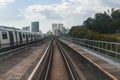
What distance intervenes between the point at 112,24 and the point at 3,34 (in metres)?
143

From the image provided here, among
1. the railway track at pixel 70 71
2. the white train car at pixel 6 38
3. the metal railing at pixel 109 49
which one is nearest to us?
the railway track at pixel 70 71

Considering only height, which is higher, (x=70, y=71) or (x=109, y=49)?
(x=109, y=49)

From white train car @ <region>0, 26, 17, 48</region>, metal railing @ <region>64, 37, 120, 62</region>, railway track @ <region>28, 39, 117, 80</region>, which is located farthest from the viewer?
white train car @ <region>0, 26, 17, 48</region>

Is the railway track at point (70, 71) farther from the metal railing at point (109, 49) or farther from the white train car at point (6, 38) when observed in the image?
the white train car at point (6, 38)

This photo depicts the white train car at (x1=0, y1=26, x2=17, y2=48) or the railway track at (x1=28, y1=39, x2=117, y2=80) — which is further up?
the white train car at (x1=0, y1=26, x2=17, y2=48)

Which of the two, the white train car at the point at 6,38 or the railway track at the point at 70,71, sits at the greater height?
the white train car at the point at 6,38

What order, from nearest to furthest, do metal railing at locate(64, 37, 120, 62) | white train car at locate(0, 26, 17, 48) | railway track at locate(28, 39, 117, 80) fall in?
railway track at locate(28, 39, 117, 80) → metal railing at locate(64, 37, 120, 62) → white train car at locate(0, 26, 17, 48)

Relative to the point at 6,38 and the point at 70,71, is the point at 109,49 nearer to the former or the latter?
the point at 70,71

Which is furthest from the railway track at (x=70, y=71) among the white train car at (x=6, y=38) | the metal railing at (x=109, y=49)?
the white train car at (x=6, y=38)

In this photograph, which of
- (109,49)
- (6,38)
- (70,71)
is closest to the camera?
(70,71)

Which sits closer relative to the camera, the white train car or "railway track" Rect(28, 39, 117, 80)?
"railway track" Rect(28, 39, 117, 80)

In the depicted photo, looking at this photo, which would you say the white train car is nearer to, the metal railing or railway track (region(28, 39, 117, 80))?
railway track (region(28, 39, 117, 80))

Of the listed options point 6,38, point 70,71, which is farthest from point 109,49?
point 6,38

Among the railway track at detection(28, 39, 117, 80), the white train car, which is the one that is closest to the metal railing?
Answer: the railway track at detection(28, 39, 117, 80)
